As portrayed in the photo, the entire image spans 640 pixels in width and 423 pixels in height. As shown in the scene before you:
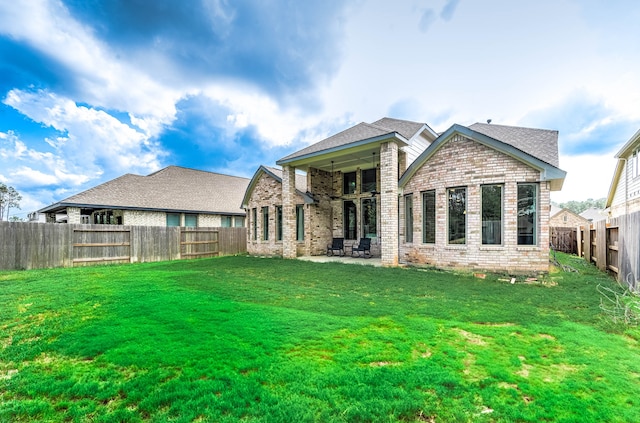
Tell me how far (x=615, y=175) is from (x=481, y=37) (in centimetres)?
1309

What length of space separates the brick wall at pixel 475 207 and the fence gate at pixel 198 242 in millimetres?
11147

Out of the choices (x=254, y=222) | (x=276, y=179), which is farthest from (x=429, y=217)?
(x=254, y=222)

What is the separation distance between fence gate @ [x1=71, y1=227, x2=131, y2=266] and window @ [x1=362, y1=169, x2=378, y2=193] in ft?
37.3

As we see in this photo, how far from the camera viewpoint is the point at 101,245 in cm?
1195

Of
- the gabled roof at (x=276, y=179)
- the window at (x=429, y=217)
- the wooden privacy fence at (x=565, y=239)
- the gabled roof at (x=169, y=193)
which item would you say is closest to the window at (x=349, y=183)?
the gabled roof at (x=276, y=179)

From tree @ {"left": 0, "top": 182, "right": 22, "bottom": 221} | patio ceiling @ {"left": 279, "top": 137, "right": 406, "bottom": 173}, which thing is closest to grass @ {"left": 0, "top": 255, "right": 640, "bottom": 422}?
patio ceiling @ {"left": 279, "top": 137, "right": 406, "bottom": 173}

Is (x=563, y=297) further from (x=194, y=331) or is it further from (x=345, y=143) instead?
(x=345, y=143)

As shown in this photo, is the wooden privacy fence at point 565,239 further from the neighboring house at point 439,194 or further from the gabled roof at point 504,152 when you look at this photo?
the neighboring house at point 439,194

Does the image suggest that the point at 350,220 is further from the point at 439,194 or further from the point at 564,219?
the point at 564,219

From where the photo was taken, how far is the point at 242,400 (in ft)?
7.57

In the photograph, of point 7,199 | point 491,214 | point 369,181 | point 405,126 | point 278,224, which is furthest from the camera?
point 7,199

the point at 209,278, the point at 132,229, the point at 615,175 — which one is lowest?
the point at 209,278

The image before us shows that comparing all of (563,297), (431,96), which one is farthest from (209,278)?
(431,96)

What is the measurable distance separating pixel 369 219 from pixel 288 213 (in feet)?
13.3
